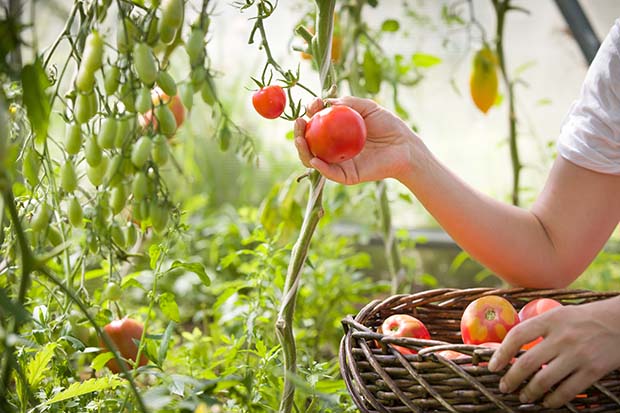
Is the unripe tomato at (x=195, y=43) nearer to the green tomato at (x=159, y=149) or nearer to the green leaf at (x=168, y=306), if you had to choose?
the green tomato at (x=159, y=149)

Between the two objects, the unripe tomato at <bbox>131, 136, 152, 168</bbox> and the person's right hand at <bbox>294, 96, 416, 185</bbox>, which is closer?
the unripe tomato at <bbox>131, 136, 152, 168</bbox>

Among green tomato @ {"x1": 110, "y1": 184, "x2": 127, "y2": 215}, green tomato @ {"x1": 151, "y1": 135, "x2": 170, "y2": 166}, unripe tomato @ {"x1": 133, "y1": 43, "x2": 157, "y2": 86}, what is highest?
unripe tomato @ {"x1": 133, "y1": 43, "x2": 157, "y2": 86}

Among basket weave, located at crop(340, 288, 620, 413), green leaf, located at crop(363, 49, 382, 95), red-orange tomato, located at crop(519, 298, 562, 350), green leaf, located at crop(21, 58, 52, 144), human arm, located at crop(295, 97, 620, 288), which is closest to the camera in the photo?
green leaf, located at crop(21, 58, 52, 144)

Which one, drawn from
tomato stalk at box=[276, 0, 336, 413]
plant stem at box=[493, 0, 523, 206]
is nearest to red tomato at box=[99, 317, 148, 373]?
tomato stalk at box=[276, 0, 336, 413]

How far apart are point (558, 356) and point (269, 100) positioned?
42 centimetres

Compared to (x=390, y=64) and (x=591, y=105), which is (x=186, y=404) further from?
(x=390, y=64)

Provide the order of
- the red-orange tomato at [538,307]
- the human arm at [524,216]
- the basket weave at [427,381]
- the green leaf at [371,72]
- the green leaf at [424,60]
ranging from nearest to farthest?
the basket weave at [427,381], the red-orange tomato at [538,307], the human arm at [524,216], the green leaf at [371,72], the green leaf at [424,60]

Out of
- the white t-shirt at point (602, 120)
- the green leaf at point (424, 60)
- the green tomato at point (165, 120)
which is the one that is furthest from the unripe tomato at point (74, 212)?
the green leaf at point (424, 60)

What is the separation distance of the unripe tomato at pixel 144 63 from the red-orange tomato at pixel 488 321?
1.54ft

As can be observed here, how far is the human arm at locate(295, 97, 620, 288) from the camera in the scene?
1.07 meters

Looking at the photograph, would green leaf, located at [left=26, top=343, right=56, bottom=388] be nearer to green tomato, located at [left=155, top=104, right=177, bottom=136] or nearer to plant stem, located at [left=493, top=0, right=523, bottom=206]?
green tomato, located at [left=155, top=104, right=177, bottom=136]

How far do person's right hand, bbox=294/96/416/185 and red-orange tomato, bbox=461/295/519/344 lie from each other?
21 cm

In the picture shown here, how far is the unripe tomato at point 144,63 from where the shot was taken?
30.9 inches

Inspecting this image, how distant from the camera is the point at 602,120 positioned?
3.68 ft
